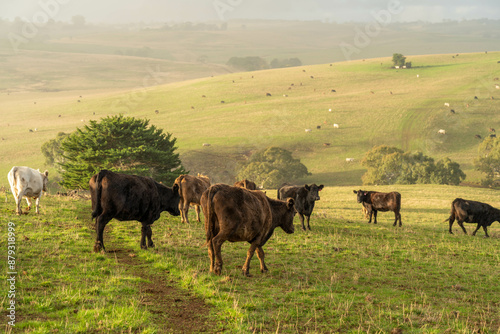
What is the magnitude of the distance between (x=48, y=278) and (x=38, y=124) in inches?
4303

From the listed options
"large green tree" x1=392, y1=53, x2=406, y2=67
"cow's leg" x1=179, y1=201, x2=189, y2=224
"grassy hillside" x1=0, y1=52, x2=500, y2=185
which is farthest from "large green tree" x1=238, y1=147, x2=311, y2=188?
"large green tree" x1=392, y1=53, x2=406, y2=67

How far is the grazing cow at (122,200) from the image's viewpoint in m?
14.0

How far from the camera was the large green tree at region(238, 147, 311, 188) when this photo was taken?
7612cm

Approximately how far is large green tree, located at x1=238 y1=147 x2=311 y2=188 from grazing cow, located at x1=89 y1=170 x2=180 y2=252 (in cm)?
6009

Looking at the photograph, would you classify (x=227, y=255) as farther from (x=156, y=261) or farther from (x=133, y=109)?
(x=133, y=109)

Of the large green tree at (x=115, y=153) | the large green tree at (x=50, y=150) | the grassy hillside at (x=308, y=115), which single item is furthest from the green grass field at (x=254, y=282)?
the large green tree at (x=50, y=150)

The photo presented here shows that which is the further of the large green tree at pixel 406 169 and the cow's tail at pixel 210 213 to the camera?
the large green tree at pixel 406 169

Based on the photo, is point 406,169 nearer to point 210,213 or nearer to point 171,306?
point 210,213

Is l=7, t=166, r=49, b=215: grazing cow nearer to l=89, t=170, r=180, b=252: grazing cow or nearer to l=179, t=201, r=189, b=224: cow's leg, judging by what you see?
l=89, t=170, r=180, b=252: grazing cow

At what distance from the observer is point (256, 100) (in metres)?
123

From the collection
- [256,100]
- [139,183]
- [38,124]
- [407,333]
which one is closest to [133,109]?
[38,124]

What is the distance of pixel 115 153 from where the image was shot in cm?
3759

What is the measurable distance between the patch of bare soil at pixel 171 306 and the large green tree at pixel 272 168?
63.9m

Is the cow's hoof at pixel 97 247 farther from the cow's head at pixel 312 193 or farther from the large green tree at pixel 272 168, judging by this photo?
the large green tree at pixel 272 168
